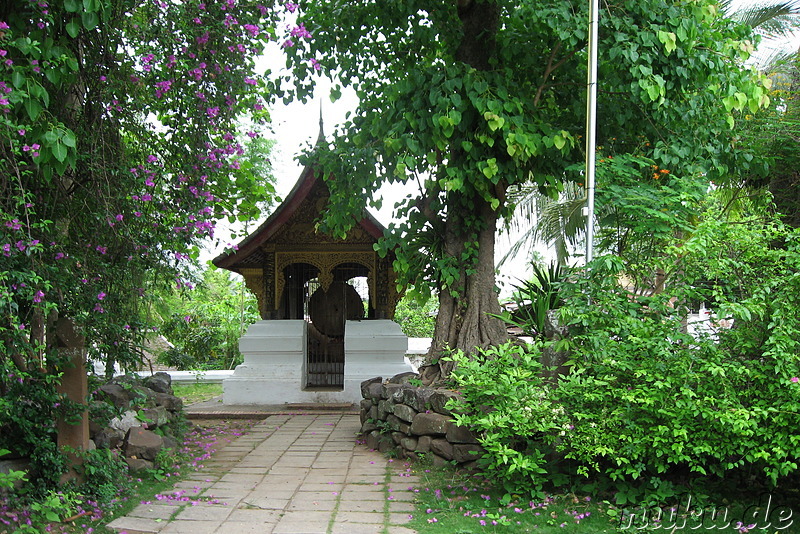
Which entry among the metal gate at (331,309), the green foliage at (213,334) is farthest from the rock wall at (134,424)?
the green foliage at (213,334)

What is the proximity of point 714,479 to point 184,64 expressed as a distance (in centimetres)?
505

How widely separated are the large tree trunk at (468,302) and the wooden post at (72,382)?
11.2 ft

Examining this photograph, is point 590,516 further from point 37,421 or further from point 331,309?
point 331,309

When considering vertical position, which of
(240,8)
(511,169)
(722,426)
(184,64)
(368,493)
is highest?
(240,8)

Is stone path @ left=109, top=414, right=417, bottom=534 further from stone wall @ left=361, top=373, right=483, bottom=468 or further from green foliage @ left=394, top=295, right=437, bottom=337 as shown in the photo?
green foliage @ left=394, top=295, right=437, bottom=337

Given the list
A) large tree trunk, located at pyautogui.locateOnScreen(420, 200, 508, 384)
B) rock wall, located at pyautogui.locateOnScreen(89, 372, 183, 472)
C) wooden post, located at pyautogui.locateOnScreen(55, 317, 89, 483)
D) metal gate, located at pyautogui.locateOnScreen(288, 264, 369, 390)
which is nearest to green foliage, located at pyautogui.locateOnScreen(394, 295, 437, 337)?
metal gate, located at pyautogui.locateOnScreen(288, 264, 369, 390)

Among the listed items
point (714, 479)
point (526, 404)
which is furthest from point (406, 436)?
point (714, 479)

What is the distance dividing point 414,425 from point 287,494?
1455 millimetres

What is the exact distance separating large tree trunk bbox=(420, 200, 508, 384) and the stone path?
4.43 ft

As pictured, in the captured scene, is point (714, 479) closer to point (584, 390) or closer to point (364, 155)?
point (584, 390)

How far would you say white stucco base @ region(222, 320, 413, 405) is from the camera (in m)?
10.2

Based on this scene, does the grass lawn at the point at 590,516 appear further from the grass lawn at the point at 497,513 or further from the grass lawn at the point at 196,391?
the grass lawn at the point at 196,391

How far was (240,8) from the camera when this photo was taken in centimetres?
509

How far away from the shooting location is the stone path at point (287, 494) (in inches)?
175
